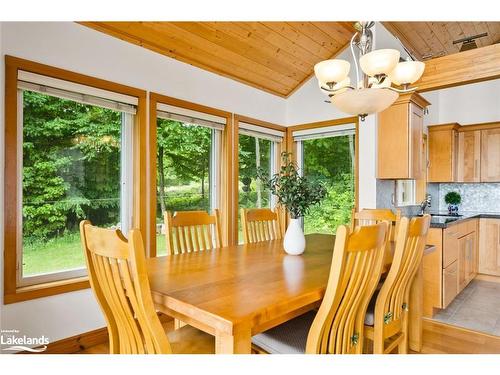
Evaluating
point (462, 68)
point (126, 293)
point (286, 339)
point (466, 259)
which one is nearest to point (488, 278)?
point (466, 259)

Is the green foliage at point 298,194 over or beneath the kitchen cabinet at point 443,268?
over

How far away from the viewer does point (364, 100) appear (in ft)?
6.05

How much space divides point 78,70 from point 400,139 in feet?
9.49

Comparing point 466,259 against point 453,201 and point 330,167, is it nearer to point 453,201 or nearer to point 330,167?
point 453,201

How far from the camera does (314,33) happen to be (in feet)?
10.6

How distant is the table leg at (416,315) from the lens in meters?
2.33

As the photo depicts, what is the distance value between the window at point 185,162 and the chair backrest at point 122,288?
1509 mm

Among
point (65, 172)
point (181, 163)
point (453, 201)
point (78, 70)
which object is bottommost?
point (453, 201)

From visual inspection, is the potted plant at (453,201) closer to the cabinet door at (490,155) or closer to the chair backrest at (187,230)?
the cabinet door at (490,155)

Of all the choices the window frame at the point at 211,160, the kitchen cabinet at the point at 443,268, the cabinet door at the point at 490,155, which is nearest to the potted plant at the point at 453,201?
the cabinet door at the point at 490,155

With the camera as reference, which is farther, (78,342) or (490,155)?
(490,155)

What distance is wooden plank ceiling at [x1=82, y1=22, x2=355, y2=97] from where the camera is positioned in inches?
104

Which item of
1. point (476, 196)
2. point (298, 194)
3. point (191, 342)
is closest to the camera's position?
point (191, 342)
